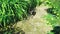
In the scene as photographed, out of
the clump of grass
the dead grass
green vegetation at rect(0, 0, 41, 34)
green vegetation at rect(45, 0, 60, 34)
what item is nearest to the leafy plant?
green vegetation at rect(0, 0, 41, 34)

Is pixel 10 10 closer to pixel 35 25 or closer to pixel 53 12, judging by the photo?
pixel 35 25

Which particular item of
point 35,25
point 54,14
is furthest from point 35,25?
point 54,14

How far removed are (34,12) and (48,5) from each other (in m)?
1.02

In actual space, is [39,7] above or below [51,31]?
above

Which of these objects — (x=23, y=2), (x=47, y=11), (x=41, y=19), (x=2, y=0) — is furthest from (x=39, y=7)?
(x=2, y=0)

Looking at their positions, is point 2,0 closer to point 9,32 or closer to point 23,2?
point 23,2

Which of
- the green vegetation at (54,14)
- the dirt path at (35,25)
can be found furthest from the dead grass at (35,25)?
the green vegetation at (54,14)

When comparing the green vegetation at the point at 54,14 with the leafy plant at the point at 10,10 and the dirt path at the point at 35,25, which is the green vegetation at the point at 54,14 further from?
the leafy plant at the point at 10,10

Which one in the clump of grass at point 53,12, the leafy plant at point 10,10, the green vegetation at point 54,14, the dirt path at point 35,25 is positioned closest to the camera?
the leafy plant at point 10,10

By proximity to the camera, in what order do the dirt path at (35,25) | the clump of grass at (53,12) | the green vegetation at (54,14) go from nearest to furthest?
1. the dirt path at (35,25)
2. the green vegetation at (54,14)
3. the clump of grass at (53,12)

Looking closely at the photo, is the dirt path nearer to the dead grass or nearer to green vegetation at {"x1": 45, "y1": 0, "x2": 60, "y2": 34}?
the dead grass

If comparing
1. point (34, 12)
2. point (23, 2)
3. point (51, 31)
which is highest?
point (23, 2)

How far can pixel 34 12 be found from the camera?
21.4 feet

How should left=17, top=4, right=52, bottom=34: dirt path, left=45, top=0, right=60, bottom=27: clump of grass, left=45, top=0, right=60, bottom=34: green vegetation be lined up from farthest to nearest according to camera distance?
left=45, top=0, right=60, bottom=27: clump of grass
left=45, top=0, right=60, bottom=34: green vegetation
left=17, top=4, right=52, bottom=34: dirt path
